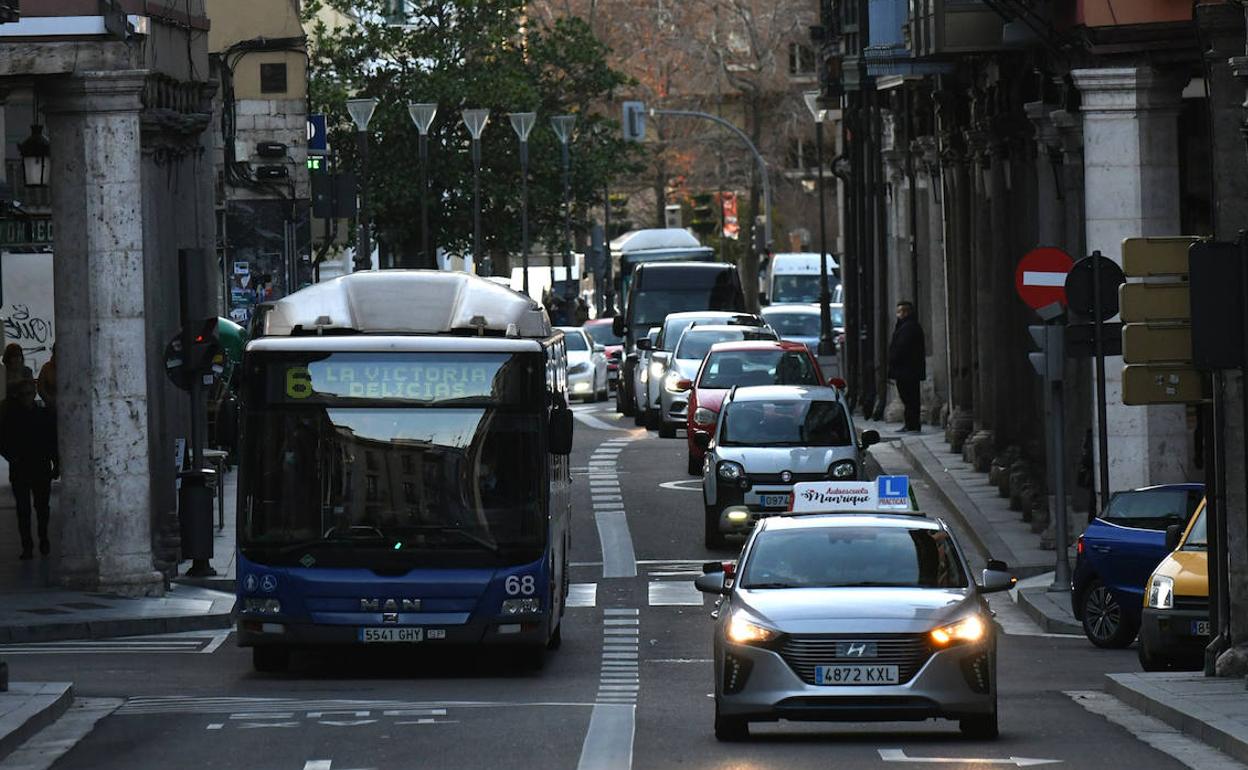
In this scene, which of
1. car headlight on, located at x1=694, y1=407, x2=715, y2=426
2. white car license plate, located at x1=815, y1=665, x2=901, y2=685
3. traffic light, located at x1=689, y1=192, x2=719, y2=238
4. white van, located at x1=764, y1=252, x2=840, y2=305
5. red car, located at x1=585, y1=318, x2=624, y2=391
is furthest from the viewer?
traffic light, located at x1=689, y1=192, x2=719, y2=238

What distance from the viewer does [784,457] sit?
1201 inches

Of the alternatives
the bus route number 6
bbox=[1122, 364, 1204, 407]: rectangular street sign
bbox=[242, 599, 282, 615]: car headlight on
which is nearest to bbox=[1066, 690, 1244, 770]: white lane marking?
bbox=[1122, 364, 1204, 407]: rectangular street sign

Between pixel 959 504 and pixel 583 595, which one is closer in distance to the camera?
pixel 583 595

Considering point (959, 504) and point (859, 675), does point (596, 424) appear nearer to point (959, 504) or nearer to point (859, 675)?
point (959, 504)

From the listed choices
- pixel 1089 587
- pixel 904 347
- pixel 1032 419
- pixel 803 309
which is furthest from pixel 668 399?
pixel 1089 587

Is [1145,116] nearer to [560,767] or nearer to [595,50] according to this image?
[560,767]

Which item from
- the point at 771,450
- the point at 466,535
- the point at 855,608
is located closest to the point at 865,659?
the point at 855,608

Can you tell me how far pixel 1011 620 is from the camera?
25.2 meters

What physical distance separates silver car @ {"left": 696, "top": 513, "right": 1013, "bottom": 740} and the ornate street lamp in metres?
15.6

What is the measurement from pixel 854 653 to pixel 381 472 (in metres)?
5.66

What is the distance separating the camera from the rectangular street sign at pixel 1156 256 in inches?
723

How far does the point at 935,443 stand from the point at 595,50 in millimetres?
31520

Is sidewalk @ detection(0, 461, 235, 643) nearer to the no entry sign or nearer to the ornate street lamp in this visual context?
the ornate street lamp

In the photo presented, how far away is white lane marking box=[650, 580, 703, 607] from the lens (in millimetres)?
26406
